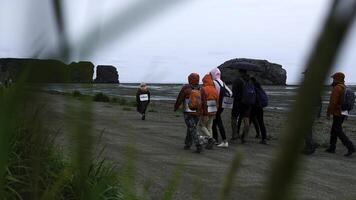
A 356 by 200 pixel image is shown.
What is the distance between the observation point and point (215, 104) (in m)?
11.8

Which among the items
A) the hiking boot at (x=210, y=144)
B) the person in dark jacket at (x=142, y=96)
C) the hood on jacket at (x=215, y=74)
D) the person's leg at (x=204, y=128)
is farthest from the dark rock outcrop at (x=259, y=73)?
the person in dark jacket at (x=142, y=96)

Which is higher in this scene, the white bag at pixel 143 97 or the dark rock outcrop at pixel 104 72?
the dark rock outcrop at pixel 104 72

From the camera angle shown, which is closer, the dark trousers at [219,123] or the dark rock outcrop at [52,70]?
the dark rock outcrop at [52,70]

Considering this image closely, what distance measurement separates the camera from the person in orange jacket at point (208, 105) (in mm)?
11609

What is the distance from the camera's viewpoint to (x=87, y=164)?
52 centimetres

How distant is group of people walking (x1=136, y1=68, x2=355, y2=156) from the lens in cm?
1133

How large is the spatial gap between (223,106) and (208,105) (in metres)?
1.18

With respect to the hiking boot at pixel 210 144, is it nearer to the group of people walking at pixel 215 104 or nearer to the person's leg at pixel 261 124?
the group of people walking at pixel 215 104

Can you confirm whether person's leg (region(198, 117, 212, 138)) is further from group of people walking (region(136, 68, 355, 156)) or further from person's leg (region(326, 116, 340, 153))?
person's leg (region(326, 116, 340, 153))

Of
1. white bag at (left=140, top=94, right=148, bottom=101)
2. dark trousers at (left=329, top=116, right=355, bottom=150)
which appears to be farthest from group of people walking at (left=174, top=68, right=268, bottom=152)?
white bag at (left=140, top=94, right=148, bottom=101)

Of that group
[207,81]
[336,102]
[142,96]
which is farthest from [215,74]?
[142,96]

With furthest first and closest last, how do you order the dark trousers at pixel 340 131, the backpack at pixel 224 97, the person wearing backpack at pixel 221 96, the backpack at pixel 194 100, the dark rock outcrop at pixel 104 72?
the backpack at pixel 224 97, the person wearing backpack at pixel 221 96, the dark trousers at pixel 340 131, the backpack at pixel 194 100, the dark rock outcrop at pixel 104 72

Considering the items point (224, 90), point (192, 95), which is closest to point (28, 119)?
point (192, 95)

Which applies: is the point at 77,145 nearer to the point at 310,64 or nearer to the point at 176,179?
the point at 310,64
